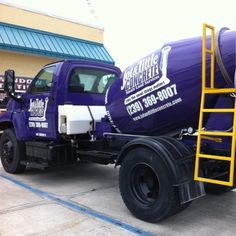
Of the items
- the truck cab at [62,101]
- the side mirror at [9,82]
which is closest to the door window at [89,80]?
the truck cab at [62,101]

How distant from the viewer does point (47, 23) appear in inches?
640

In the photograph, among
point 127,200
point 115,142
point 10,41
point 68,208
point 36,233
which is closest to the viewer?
point 36,233

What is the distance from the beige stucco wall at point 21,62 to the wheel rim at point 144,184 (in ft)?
37.1

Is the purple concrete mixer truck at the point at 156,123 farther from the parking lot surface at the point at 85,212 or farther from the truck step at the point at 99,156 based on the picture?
the parking lot surface at the point at 85,212

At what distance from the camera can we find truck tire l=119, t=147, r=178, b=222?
4336mm

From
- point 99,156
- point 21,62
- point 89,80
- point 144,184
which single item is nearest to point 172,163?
point 144,184

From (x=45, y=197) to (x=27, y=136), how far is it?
1749 millimetres

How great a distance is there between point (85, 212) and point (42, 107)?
2.46m

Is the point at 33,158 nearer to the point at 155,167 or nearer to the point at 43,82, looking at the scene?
the point at 43,82

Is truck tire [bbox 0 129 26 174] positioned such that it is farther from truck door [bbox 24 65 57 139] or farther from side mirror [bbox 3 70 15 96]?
side mirror [bbox 3 70 15 96]

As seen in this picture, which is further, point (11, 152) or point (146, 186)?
point (11, 152)

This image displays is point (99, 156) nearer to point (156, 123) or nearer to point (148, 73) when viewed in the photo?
point (156, 123)

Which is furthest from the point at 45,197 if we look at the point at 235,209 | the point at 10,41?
the point at 10,41

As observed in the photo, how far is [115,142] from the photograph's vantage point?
228 inches
